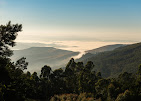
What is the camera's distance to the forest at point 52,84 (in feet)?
74.7

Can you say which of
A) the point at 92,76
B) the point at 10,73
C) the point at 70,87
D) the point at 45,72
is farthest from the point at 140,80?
the point at 10,73

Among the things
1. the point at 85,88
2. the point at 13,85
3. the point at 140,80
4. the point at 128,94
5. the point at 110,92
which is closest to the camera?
the point at 13,85

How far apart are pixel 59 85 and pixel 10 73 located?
145 feet

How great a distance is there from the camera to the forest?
22.8 m

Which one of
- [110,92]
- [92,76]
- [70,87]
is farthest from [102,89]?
[70,87]

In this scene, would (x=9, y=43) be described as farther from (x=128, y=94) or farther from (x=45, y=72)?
(x=45, y=72)

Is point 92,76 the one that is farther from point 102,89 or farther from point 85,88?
point 102,89

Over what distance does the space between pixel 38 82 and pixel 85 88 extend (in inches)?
849

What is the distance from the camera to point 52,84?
2564 inches

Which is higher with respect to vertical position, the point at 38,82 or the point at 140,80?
the point at 140,80

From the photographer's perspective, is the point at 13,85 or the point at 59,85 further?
the point at 59,85

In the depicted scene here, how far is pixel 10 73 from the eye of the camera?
2422 centimetres

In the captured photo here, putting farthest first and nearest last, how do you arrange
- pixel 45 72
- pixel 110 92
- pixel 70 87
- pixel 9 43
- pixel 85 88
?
pixel 70 87 < pixel 45 72 < pixel 85 88 < pixel 110 92 < pixel 9 43

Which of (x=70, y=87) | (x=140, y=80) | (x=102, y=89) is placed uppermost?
(x=140, y=80)
